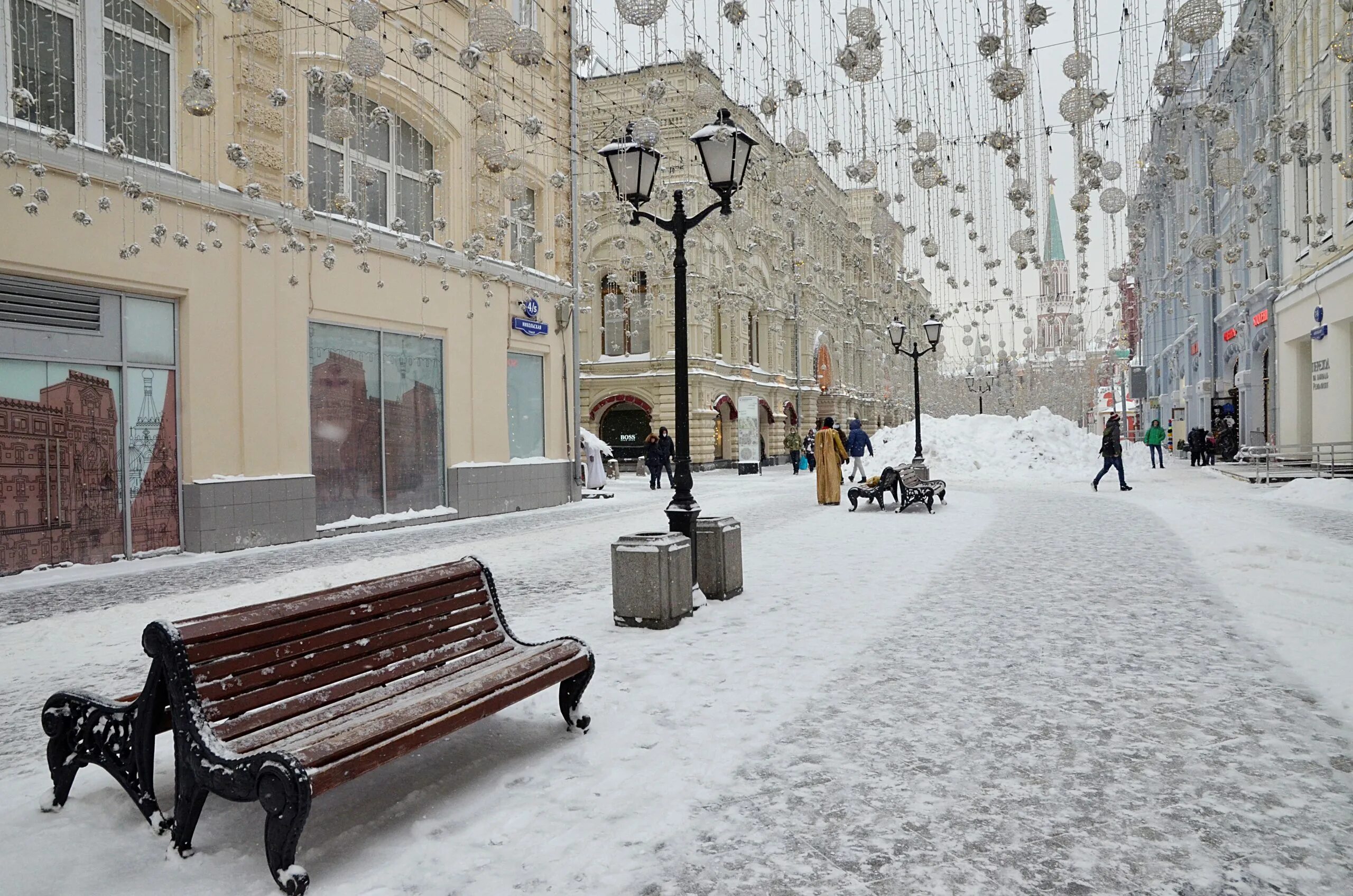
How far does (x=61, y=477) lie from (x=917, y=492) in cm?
1268

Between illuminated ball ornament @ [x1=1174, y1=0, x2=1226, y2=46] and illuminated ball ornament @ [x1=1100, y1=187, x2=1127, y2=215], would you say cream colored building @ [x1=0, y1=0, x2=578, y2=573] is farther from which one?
illuminated ball ornament @ [x1=1100, y1=187, x2=1127, y2=215]

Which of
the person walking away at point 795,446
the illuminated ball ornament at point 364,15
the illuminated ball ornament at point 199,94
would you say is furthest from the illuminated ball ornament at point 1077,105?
the person walking away at point 795,446

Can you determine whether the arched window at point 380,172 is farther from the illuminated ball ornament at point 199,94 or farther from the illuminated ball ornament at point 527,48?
the illuminated ball ornament at point 527,48

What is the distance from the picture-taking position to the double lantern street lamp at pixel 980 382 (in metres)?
45.5

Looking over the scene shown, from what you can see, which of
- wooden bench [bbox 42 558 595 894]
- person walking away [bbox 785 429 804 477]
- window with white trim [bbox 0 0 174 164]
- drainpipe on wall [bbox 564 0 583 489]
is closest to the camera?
wooden bench [bbox 42 558 595 894]

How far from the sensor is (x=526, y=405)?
18438mm

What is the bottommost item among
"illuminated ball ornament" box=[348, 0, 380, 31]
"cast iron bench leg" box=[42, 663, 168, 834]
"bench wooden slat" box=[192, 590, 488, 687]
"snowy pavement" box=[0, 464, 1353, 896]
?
"snowy pavement" box=[0, 464, 1353, 896]

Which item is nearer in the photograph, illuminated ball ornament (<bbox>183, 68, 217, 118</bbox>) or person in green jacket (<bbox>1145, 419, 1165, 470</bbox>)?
illuminated ball ornament (<bbox>183, 68, 217, 118</bbox>)

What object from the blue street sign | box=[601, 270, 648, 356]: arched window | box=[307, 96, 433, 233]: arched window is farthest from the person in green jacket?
box=[307, 96, 433, 233]: arched window

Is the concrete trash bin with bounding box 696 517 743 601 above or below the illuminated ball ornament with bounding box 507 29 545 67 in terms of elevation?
below

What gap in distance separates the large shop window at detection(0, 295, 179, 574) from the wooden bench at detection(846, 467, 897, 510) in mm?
10963

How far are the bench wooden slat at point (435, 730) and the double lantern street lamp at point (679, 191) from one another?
3.25 m

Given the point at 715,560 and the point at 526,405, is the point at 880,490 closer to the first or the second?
the point at 526,405

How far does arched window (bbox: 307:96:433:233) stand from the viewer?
13.5 meters
